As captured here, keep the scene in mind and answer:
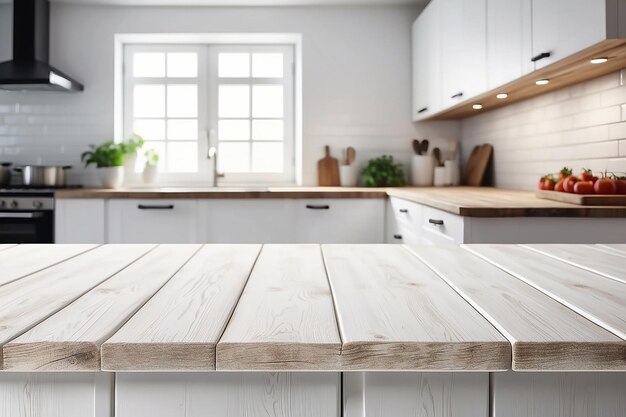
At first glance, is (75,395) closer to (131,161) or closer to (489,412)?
(489,412)

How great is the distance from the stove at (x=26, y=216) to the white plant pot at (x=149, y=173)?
82 centimetres

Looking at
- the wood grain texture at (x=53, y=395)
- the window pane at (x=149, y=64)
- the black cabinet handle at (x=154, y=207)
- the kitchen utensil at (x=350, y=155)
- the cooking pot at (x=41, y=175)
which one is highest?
the window pane at (x=149, y=64)

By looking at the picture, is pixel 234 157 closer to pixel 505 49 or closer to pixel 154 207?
pixel 154 207

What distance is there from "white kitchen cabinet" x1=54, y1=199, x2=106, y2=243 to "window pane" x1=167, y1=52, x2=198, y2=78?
4.41ft

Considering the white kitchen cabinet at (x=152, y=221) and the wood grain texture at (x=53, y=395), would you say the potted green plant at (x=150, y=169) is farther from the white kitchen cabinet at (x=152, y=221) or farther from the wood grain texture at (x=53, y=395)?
the wood grain texture at (x=53, y=395)

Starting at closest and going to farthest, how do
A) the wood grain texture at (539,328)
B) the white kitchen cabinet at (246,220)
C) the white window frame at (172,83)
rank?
the wood grain texture at (539,328)
the white kitchen cabinet at (246,220)
the white window frame at (172,83)

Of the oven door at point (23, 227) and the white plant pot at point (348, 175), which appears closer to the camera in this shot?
the oven door at point (23, 227)

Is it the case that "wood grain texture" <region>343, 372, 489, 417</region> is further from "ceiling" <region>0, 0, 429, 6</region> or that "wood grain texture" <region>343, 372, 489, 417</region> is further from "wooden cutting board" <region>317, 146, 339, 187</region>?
"ceiling" <region>0, 0, 429, 6</region>

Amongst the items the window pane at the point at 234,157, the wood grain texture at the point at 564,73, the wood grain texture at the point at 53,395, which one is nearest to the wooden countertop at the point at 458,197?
the wood grain texture at the point at 564,73

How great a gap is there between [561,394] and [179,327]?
0.46m

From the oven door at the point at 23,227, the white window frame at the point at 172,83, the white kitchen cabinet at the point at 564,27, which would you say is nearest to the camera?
the white kitchen cabinet at the point at 564,27

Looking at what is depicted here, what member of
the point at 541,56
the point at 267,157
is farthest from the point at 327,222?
the point at 541,56

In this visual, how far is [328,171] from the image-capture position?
440 centimetres

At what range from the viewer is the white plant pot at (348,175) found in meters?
4.34
